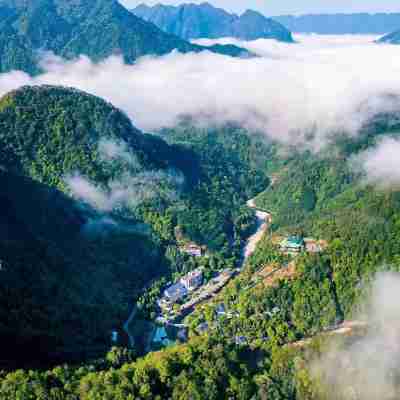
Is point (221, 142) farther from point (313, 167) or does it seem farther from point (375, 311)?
point (375, 311)

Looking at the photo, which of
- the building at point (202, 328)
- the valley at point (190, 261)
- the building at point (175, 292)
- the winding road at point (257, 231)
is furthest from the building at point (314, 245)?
the building at point (202, 328)

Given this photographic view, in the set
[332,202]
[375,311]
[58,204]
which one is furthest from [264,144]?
[375,311]

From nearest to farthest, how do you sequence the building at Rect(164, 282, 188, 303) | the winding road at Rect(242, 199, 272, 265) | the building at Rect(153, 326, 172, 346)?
the building at Rect(153, 326, 172, 346)
the building at Rect(164, 282, 188, 303)
the winding road at Rect(242, 199, 272, 265)

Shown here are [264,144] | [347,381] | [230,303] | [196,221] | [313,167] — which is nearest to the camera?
[347,381]

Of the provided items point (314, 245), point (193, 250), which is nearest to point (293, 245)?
point (314, 245)

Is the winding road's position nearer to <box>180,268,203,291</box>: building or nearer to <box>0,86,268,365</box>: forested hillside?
<box>0,86,268,365</box>: forested hillside

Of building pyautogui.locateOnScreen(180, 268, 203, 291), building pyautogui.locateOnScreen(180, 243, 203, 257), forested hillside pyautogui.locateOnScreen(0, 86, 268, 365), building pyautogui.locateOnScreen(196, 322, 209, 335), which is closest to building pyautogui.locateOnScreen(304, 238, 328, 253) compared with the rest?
forested hillside pyautogui.locateOnScreen(0, 86, 268, 365)
